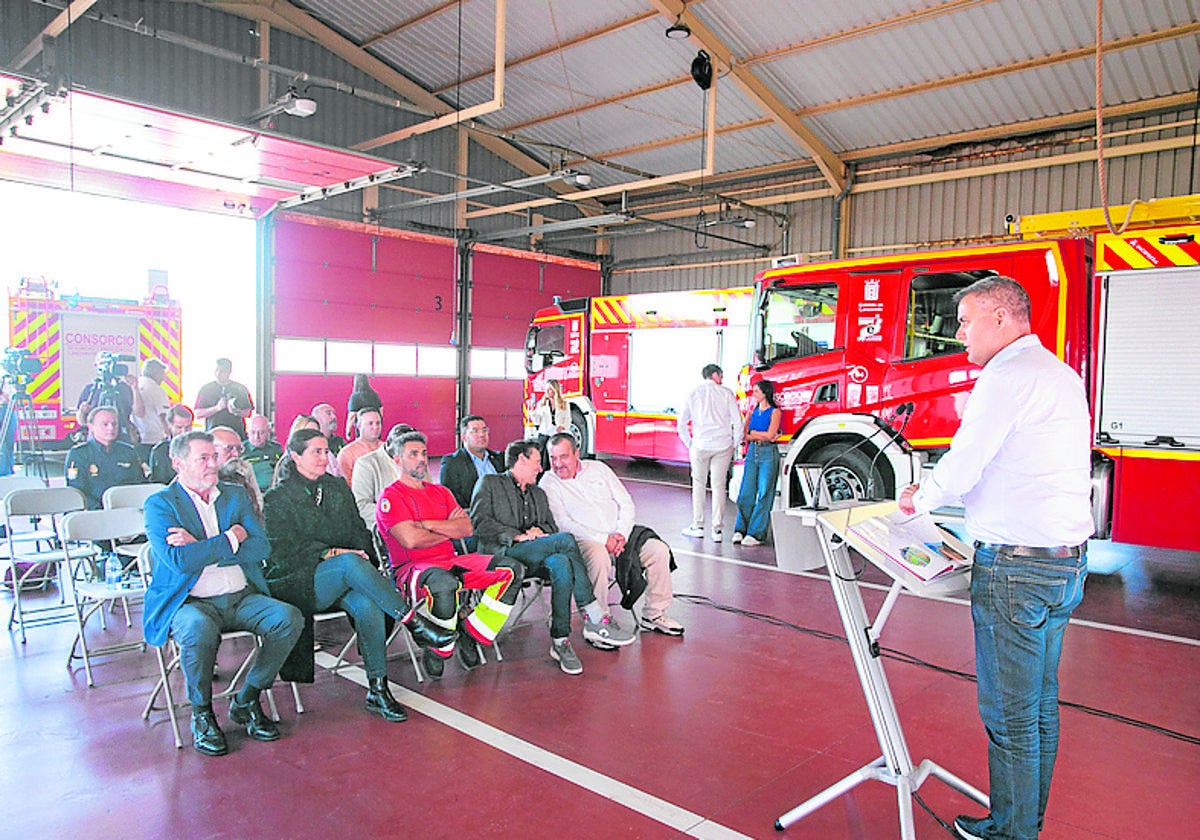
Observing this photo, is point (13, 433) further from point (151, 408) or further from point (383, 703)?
point (383, 703)

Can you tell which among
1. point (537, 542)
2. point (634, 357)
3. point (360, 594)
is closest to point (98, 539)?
point (360, 594)

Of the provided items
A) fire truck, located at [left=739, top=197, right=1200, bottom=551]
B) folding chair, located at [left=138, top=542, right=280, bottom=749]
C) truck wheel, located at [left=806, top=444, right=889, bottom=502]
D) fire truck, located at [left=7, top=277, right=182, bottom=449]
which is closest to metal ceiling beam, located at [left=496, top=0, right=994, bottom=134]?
fire truck, located at [left=739, top=197, right=1200, bottom=551]

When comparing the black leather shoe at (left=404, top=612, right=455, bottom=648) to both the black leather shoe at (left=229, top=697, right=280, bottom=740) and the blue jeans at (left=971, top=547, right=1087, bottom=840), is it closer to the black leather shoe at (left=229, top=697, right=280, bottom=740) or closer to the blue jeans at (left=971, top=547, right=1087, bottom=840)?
the black leather shoe at (left=229, top=697, right=280, bottom=740)

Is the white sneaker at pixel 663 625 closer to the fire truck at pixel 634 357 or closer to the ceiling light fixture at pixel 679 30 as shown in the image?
the fire truck at pixel 634 357

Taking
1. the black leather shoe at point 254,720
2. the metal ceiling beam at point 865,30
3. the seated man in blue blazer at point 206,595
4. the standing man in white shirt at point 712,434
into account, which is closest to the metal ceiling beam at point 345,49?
the metal ceiling beam at point 865,30

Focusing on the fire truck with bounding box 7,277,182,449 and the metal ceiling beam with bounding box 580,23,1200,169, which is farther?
the fire truck with bounding box 7,277,182,449

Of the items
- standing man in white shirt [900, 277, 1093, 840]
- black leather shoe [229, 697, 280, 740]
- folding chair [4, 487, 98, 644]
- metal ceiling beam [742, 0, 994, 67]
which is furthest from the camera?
metal ceiling beam [742, 0, 994, 67]

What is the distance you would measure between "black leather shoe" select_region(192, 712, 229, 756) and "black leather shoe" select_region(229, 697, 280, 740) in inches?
5.0

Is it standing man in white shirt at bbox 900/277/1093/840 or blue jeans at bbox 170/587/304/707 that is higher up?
standing man in white shirt at bbox 900/277/1093/840

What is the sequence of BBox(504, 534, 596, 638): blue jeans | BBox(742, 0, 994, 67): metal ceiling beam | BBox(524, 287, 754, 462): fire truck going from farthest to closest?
BBox(524, 287, 754, 462): fire truck
BBox(742, 0, 994, 67): metal ceiling beam
BBox(504, 534, 596, 638): blue jeans

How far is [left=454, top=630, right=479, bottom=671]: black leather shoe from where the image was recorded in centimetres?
468

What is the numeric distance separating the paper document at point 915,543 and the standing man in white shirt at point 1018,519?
11 centimetres

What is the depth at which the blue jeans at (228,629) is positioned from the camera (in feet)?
11.8

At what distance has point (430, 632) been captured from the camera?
4.36 metres
